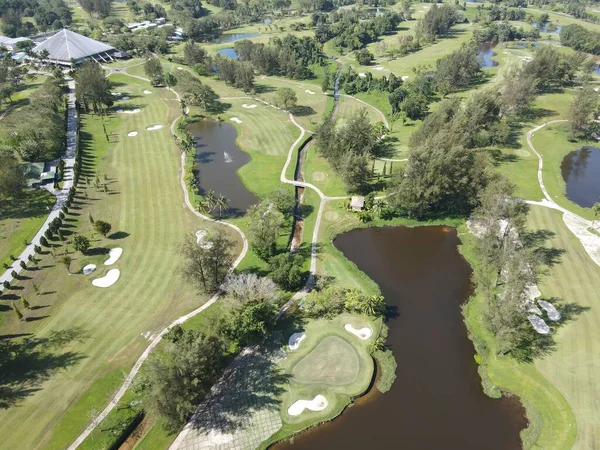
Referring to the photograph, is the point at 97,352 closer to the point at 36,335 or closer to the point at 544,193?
the point at 36,335

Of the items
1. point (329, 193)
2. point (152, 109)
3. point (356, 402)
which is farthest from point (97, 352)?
point (152, 109)

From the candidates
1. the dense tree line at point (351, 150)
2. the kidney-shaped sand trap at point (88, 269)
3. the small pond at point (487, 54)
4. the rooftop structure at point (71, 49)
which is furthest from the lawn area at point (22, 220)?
the small pond at point (487, 54)

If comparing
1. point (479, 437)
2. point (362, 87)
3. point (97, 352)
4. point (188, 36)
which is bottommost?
point (479, 437)

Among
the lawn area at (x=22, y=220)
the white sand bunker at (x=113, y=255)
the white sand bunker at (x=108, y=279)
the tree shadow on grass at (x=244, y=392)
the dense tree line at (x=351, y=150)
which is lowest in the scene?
the tree shadow on grass at (x=244, y=392)

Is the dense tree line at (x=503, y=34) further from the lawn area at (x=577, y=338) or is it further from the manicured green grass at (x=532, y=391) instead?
the manicured green grass at (x=532, y=391)

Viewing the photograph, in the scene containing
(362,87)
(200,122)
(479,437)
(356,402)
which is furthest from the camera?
(362,87)

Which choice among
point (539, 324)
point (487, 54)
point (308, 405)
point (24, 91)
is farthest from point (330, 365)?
point (487, 54)

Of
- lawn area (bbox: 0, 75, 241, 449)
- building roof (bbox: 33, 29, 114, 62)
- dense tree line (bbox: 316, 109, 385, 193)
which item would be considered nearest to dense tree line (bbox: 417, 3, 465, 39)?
dense tree line (bbox: 316, 109, 385, 193)
